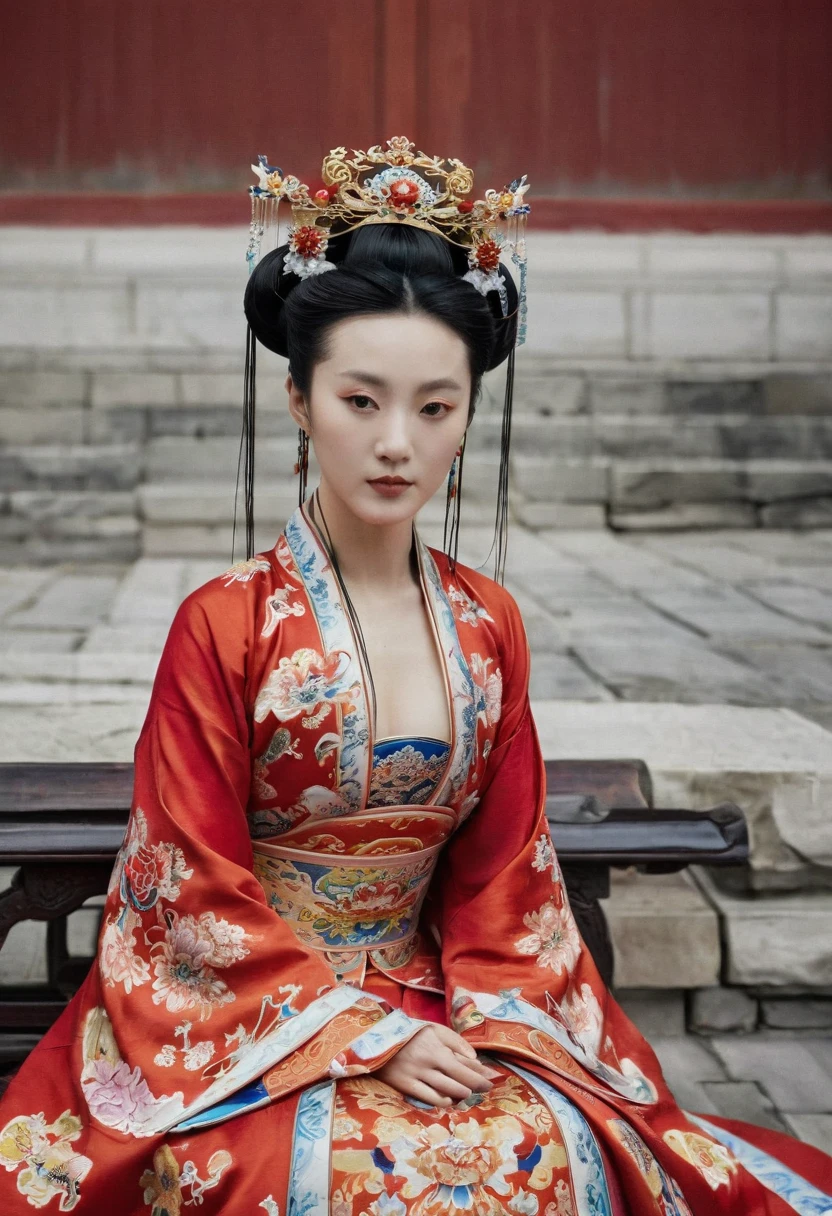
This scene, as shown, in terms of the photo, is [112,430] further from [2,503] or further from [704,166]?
[704,166]

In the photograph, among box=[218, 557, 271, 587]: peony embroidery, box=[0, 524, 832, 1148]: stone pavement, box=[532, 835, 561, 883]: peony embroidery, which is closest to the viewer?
box=[218, 557, 271, 587]: peony embroidery

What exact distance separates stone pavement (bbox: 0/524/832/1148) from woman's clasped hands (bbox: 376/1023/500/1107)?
1.13 meters

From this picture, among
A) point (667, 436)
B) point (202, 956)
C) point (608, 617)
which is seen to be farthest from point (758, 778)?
point (667, 436)

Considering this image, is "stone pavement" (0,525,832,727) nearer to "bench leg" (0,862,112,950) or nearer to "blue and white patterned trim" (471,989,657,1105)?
"bench leg" (0,862,112,950)

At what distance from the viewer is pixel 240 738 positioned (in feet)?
5.84

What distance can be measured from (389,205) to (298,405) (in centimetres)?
32

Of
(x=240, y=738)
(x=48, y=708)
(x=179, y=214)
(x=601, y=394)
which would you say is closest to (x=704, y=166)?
(x=601, y=394)

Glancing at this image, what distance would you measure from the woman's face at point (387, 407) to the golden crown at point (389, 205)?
13 cm

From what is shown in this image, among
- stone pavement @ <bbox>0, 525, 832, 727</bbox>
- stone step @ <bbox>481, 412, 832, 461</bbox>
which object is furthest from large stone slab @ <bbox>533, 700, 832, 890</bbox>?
stone step @ <bbox>481, 412, 832, 461</bbox>

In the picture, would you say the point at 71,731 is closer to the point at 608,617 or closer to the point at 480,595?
the point at 480,595

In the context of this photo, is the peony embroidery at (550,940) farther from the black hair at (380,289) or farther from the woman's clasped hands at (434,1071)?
the black hair at (380,289)

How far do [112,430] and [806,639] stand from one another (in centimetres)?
380

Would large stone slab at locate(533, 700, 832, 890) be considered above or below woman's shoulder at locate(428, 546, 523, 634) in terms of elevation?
below

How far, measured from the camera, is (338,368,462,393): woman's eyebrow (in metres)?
1.73
